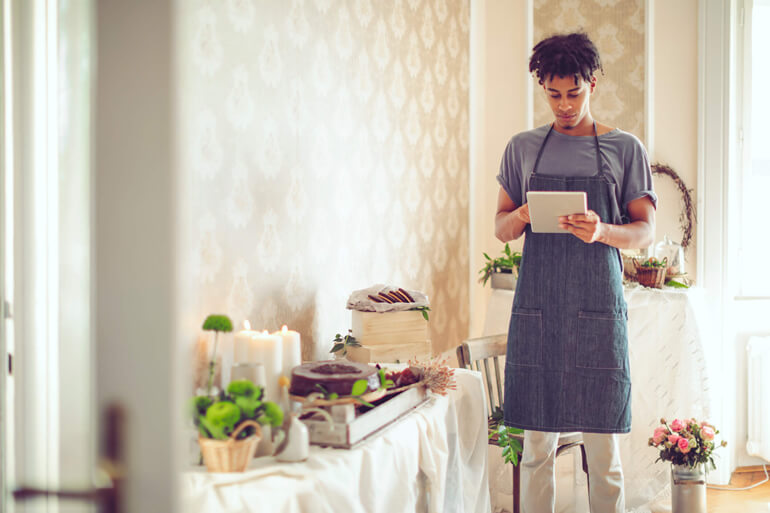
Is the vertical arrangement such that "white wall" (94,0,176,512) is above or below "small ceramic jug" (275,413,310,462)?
above

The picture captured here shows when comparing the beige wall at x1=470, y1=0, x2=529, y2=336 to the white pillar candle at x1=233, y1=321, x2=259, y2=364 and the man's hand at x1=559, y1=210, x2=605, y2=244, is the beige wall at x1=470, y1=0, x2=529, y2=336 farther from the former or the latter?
the white pillar candle at x1=233, y1=321, x2=259, y2=364

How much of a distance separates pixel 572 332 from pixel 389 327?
1.86 ft

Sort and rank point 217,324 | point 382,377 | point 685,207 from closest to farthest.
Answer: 1. point 217,324
2. point 382,377
3. point 685,207

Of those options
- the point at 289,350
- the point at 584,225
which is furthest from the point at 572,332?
the point at 289,350

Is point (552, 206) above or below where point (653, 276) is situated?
above

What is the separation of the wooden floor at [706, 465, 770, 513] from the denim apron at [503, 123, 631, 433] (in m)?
1.47

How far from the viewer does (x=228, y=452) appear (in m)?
1.24

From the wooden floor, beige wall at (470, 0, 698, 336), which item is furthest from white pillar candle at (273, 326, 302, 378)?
the wooden floor

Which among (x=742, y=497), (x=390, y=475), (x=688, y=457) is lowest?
(x=742, y=497)

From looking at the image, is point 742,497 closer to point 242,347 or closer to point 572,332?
point 572,332

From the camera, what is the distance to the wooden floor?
10.4 ft

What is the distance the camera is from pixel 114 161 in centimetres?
61

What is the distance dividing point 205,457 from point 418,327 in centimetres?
101

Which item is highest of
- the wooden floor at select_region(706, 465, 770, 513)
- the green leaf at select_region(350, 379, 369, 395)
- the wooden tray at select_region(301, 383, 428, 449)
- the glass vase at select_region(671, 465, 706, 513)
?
the green leaf at select_region(350, 379, 369, 395)
